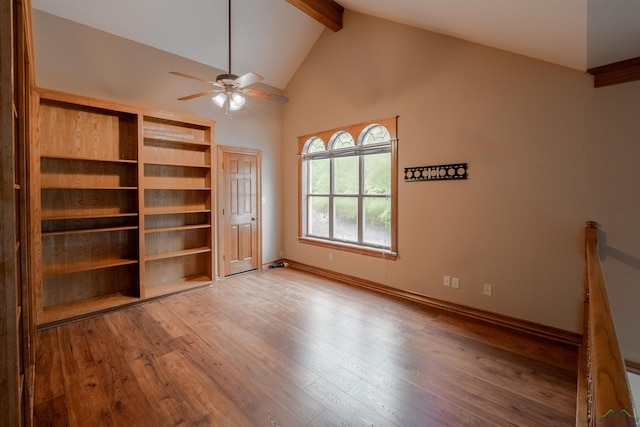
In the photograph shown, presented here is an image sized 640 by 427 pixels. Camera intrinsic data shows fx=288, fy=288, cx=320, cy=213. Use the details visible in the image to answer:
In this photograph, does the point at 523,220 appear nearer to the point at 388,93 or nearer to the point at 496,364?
Answer: the point at 496,364

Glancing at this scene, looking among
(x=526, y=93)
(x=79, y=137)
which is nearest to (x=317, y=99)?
(x=526, y=93)

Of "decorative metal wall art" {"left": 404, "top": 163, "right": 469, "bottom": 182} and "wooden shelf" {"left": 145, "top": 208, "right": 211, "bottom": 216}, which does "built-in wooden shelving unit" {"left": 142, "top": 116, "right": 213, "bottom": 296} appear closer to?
"wooden shelf" {"left": 145, "top": 208, "right": 211, "bottom": 216}

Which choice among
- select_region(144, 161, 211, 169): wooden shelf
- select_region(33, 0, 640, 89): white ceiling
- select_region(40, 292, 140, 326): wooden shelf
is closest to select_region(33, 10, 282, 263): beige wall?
select_region(33, 0, 640, 89): white ceiling

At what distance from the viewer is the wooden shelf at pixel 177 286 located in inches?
149

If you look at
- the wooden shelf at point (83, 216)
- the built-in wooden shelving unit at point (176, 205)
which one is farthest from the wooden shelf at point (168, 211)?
the wooden shelf at point (83, 216)

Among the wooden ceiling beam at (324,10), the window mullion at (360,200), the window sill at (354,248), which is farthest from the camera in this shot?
the window mullion at (360,200)

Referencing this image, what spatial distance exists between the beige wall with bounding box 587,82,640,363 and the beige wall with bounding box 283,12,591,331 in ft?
0.32

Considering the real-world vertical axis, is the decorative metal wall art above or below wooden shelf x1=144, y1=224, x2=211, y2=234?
above

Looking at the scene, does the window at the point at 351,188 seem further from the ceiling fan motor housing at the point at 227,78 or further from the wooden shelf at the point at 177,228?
the ceiling fan motor housing at the point at 227,78

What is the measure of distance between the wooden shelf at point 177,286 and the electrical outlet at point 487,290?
142 inches

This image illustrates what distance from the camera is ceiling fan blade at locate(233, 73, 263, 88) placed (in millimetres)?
2662

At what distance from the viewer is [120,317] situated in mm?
3258

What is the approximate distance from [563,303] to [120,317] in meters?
4.59

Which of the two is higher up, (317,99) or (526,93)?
(317,99)
